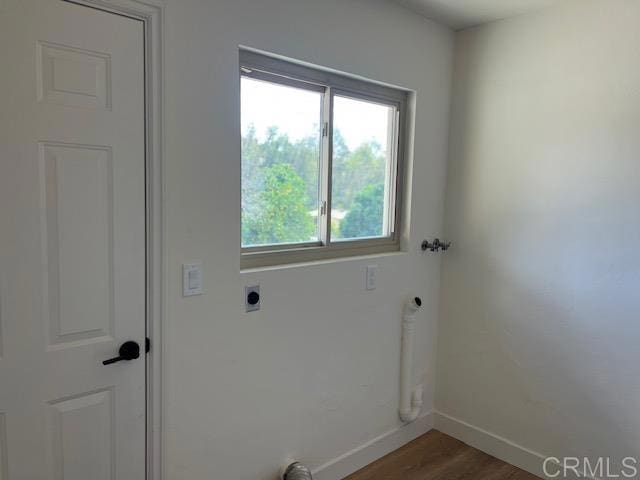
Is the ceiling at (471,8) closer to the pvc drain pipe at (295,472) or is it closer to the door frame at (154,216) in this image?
the door frame at (154,216)

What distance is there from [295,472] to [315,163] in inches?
55.8

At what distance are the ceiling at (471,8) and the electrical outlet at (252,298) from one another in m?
1.62

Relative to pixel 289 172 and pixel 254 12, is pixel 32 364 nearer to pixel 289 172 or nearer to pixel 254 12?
pixel 289 172

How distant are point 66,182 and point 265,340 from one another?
101 centimetres

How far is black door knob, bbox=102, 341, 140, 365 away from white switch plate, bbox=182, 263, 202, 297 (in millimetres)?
243

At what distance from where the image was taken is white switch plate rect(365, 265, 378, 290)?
7.95ft

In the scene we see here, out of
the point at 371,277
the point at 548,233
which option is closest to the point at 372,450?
the point at 371,277

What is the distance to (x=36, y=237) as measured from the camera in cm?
139

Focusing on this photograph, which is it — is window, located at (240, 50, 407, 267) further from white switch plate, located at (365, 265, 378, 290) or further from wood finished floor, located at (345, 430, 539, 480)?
wood finished floor, located at (345, 430, 539, 480)

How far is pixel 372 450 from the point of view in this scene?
2.58 metres

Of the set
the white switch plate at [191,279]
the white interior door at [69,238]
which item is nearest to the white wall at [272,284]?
the white switch plate at [191,279]

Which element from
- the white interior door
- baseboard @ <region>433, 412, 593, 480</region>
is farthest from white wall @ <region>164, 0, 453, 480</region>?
baseboard @ <region>433, 412, 593, 480</region>

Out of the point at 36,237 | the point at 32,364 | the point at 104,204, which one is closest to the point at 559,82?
the point at 104,204

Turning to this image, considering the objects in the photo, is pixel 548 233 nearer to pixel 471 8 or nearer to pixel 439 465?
pixel 471 8
